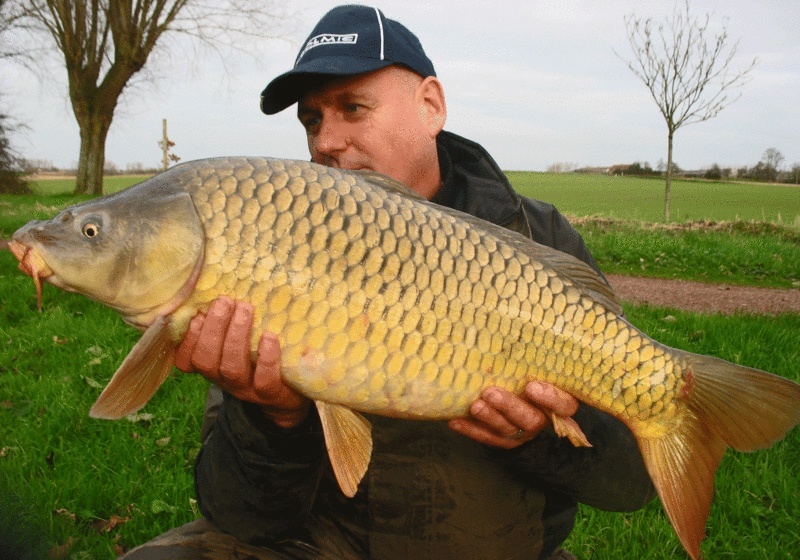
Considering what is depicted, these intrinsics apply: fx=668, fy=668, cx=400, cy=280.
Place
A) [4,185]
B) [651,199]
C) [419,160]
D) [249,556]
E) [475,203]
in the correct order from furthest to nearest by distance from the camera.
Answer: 1. [651,199]
2. [4,185]
3. [419,160]
4. [475,203]
5. [249,556]

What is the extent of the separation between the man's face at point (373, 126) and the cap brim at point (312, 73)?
4 centimetres

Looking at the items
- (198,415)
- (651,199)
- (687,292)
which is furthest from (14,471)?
(651,199)

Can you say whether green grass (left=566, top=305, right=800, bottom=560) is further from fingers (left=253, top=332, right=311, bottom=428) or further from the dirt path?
the dirt path

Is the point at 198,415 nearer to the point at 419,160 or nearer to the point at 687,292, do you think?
the point at 419,160

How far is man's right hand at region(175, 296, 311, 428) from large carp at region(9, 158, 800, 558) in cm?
2

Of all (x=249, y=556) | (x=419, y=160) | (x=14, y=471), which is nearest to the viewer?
(x=249, y=556)

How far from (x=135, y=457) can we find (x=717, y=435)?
6.67 ft

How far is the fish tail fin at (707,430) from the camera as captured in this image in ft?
4.51

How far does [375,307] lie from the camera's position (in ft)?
4.17

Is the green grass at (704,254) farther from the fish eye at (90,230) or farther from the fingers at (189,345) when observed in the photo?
the fish eye at (90,230)

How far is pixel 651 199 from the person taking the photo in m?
21.4

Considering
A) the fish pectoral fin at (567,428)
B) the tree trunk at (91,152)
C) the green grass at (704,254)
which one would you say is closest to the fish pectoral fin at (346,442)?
the fish pectoral fin at (567,428)

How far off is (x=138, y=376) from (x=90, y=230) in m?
0.29

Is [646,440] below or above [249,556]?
above
